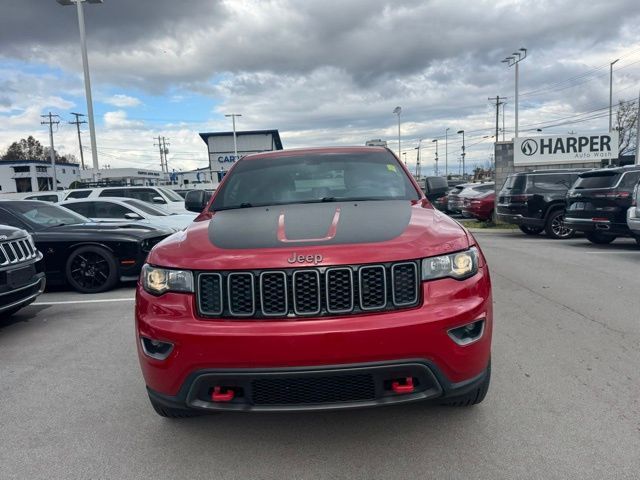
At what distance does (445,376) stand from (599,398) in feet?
5.13

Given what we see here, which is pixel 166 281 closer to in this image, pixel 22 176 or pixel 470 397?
pixel 470 397

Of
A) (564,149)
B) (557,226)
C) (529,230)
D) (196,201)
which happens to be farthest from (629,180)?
(196,201)

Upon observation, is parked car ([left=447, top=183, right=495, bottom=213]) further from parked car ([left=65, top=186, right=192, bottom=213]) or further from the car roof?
the car roof

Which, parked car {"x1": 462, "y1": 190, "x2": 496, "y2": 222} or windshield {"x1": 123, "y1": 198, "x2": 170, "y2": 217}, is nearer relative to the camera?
windshield {"x1": 123, "y1": 198, "x2": 170, "y2": 217}

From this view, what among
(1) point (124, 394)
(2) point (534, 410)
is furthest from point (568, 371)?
(1) point (124, 394)

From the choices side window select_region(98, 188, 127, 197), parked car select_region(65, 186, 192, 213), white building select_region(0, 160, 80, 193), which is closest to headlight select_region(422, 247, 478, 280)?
parked car select_region(65, 186, 192, 213)

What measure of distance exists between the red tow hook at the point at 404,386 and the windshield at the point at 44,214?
22.8ft

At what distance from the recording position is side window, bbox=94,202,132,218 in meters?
11.0

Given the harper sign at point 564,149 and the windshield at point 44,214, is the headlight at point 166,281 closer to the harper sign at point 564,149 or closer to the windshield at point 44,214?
the windshield at point 44,214

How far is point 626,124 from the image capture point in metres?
50.0

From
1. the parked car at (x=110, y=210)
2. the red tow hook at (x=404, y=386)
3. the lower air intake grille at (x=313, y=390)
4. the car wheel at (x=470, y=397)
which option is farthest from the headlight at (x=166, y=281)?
the parked car at (x=110, y=210)

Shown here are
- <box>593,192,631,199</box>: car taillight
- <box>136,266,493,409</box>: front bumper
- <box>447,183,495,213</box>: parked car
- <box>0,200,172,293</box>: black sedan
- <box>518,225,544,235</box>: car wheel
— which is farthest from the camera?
<box>447,183,495,213</box>: parked car

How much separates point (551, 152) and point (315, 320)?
58.9 ft

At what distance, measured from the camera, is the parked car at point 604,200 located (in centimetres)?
1009
